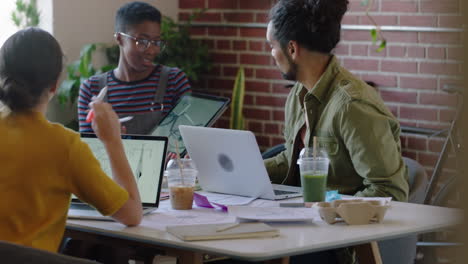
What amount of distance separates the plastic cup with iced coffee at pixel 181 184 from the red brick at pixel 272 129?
2230 mm

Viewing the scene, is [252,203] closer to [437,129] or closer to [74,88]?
[437,129]

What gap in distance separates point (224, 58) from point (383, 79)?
1190mm

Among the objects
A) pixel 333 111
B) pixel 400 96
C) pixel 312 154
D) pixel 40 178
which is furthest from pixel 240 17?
pixel 40 178

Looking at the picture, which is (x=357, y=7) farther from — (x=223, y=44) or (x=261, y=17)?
(x=223, y=44)

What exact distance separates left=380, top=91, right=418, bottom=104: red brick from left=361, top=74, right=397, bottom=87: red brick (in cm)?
5

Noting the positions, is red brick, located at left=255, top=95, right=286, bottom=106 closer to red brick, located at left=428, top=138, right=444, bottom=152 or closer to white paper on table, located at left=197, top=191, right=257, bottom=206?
red brick, located at left=428, top=138, right=444, bottom=152

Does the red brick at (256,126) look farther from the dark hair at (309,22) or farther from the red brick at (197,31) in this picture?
the dark hair at (309,22)

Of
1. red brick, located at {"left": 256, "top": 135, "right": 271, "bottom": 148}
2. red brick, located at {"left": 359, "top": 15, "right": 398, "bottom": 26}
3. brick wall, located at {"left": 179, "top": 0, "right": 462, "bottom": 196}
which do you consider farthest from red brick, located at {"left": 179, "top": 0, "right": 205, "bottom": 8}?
red brick, located at {"left": 359, "top": 15, "right": 398, "bottom": 26}

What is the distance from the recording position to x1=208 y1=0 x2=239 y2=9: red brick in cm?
443

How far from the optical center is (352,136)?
2217 millimetres

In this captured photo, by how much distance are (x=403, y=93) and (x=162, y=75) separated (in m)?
1.37

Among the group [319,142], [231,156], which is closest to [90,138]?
[231,156]

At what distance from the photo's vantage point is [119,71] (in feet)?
11.0

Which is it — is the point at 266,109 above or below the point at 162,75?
below
